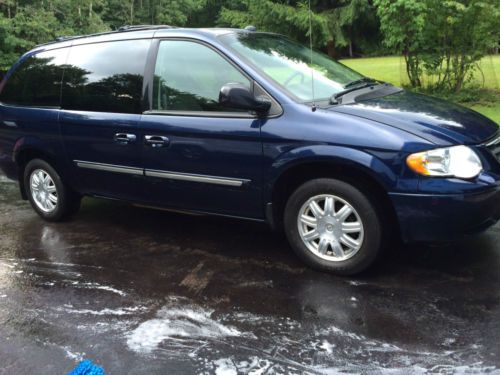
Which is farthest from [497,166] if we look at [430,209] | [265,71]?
[265,71]

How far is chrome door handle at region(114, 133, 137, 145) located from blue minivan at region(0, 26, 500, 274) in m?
0.01

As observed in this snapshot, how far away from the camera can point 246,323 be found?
336 cm

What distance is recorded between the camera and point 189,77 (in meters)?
4.39

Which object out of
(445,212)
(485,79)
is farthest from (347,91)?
(485,79)

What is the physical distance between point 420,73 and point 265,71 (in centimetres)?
868

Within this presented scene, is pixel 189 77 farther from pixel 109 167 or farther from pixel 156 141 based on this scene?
pixel 109 167

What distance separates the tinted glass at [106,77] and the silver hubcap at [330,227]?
176cm

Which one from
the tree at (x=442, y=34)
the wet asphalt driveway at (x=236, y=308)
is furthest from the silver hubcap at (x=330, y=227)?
the tree at (x=442, y=34)

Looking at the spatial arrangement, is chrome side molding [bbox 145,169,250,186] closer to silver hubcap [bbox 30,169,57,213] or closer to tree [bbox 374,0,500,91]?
silver hubcap [bbox 30,169,57,213]

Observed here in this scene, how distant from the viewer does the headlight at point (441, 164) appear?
3459 mm

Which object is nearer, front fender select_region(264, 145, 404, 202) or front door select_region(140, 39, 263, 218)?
front fender select_region(264, 145, 404, 202)

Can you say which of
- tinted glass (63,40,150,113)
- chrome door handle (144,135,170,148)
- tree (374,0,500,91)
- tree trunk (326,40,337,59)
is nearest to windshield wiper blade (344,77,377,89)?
chrome door handle (144,135,170,148)

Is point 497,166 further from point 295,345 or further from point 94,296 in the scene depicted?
point 94,296

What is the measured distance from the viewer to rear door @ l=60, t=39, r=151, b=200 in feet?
15.2
